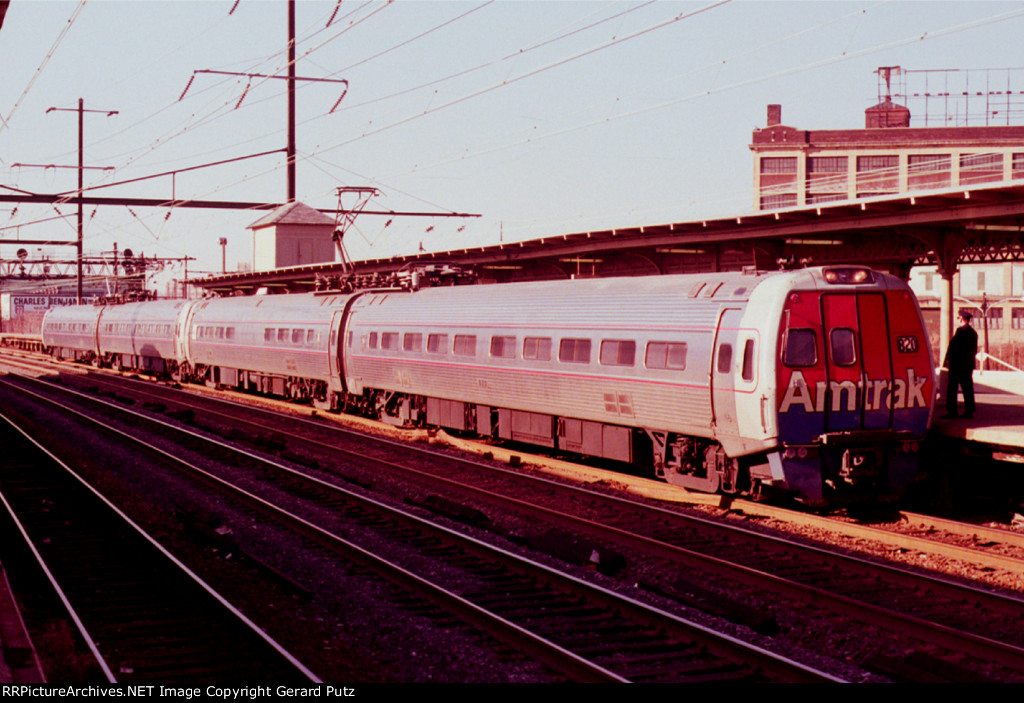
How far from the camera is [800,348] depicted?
594 inches

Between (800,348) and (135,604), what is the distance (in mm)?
9089

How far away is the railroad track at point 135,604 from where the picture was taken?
9227 millimetres

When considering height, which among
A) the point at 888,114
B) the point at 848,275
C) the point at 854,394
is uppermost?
the point at 888,114

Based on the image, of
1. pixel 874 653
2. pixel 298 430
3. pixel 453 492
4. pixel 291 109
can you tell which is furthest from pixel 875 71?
pixel 874 653

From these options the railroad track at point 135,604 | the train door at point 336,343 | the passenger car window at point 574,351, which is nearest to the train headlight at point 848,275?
the passenger car window at point 574,351

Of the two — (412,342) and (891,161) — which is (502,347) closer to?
(412,342)

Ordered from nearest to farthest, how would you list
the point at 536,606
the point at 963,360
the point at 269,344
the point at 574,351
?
the point at 536,606, the point at 963,360, the point at 574,351, the point at 269,344

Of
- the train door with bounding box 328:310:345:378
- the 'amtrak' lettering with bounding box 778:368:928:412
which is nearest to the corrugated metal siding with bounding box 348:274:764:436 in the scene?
the 'amtrak' lettering with bounding box 778:368:928:412

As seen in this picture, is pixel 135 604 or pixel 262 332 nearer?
pixel 135 604

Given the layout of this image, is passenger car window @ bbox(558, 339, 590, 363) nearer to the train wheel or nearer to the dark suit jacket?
the dark suit jacket

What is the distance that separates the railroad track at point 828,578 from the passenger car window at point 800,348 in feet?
8.16

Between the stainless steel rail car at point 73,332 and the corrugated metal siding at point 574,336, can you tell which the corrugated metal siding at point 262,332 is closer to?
the corrugated metal siding at point 574,336

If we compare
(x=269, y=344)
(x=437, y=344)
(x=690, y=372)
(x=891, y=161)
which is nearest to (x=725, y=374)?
(x=690, y=372)

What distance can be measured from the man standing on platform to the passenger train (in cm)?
91
